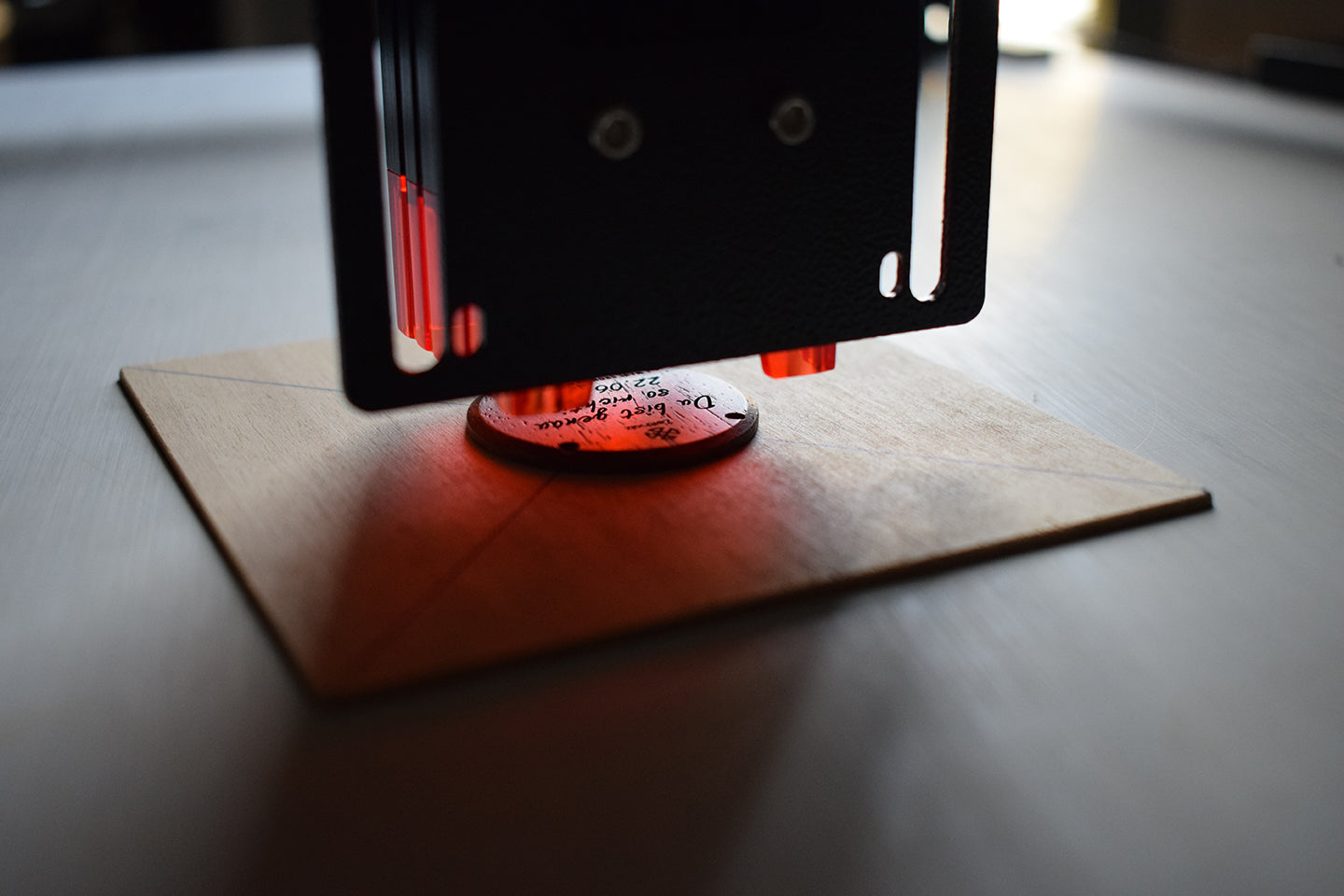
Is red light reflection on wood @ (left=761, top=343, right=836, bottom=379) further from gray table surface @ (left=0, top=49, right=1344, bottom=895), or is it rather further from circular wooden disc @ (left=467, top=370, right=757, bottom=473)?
gray table surface @ (left=0, top=49, right=1344, bottom=895)

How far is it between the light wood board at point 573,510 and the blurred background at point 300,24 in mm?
2231

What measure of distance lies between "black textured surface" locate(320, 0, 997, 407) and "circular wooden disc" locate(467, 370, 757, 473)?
0.19ft

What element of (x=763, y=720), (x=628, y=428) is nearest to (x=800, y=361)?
(x=628, y=428)

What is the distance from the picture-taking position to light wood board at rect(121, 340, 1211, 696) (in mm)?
455

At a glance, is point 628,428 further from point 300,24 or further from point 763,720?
point 300,24

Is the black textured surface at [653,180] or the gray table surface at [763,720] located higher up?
the black textured surface at [653,180]

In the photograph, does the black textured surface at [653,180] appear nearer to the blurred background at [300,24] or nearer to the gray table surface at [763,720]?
the gray table surface at [763,720]

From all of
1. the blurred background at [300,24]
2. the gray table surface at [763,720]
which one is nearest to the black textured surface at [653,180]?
the gray table surface at [763,720]

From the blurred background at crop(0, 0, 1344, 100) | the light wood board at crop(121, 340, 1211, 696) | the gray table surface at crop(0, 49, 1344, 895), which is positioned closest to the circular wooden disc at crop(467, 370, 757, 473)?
the light wood board at crop(121, 340, 1211, 696)

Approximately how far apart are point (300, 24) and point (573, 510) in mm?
3647

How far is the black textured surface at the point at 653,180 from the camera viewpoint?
0.47m

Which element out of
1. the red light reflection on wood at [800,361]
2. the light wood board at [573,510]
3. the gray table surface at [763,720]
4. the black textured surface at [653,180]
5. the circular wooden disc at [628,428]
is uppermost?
the black textured surface at [653,180]

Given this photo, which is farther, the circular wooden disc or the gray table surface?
the circular wooden disc

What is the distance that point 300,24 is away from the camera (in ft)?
12.4
